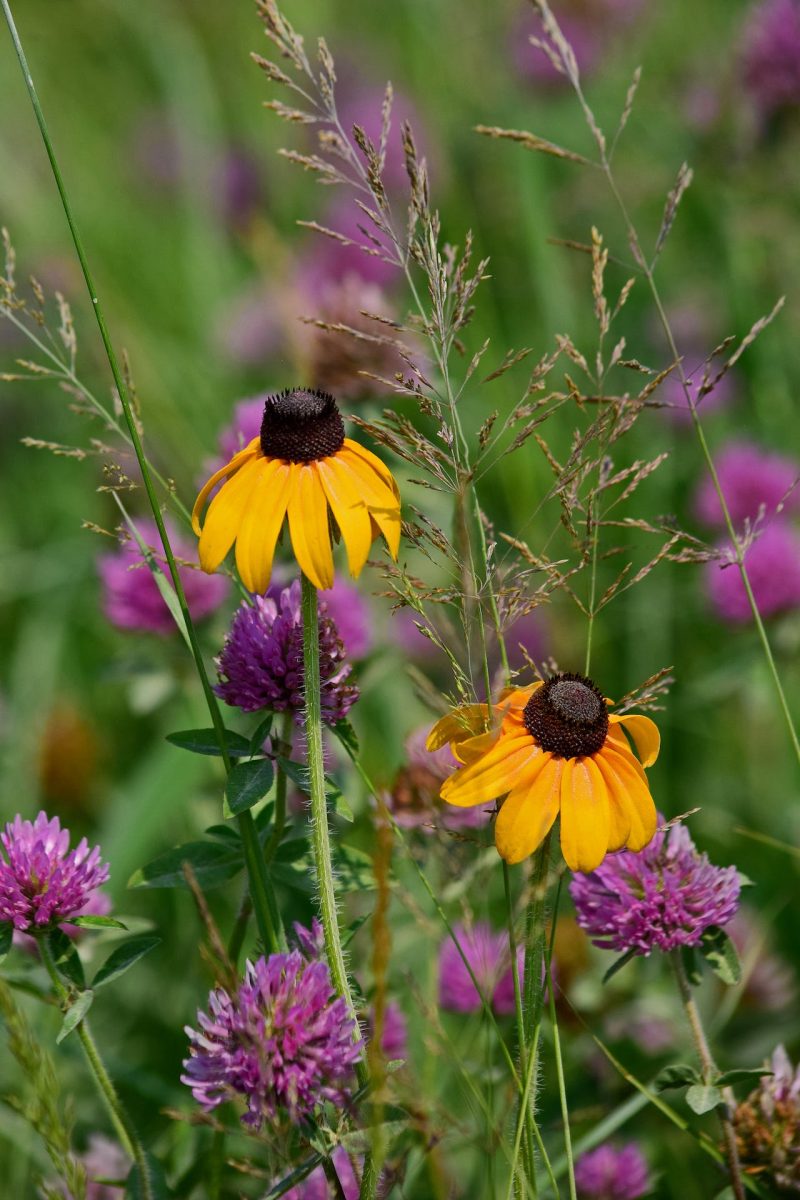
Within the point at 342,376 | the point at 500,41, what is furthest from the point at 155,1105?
the point at 500,41

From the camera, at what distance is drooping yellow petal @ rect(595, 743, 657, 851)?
1.08m

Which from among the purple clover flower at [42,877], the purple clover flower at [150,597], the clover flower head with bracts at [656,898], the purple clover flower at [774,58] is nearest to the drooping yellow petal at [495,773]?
the clover flower head with bracts at [656,898]

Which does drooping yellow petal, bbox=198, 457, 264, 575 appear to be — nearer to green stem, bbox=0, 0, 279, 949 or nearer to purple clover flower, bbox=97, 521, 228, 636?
green stem, bbox=0, 0, 279, 949

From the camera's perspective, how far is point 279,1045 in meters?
1.07

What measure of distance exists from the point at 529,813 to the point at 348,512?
29cm

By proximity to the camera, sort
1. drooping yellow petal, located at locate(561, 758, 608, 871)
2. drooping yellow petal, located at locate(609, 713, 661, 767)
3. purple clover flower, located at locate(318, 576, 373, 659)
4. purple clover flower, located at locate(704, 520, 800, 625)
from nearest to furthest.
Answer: drooping yellow petal, located at locate(561, 758, 608, 871)
drooping yellow petal, located at locate(609, 713, 661, 767)
purple clover flower, located at locate(318, 576, 373, 659)
purple clover flower, located at locate(704, 520, 800, 625)

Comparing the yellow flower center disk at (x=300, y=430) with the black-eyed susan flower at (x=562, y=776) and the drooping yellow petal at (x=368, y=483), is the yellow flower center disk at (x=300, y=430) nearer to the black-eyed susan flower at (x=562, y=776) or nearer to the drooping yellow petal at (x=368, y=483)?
the drooping yellow petal at (x=368, y=483)

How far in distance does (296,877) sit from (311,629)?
1.10 ft

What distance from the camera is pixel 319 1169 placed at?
4.32 feet

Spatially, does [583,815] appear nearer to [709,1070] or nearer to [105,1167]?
[709,1070]

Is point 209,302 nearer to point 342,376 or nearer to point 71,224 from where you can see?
point 342,376

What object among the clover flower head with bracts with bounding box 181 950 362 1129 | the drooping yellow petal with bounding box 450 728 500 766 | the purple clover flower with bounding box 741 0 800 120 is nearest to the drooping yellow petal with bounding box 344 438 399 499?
the drooping yellow petal with bounding box 450 728 500 766

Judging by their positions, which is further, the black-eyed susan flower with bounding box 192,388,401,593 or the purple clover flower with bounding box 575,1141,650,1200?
the purple clover flower with bounding box 575,1141,650,1200

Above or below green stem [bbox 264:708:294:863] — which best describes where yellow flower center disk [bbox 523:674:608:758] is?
above
